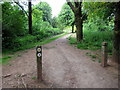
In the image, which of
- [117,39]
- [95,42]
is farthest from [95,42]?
[117,39]

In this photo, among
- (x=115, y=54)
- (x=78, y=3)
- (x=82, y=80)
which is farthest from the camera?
(x=78, y=3)

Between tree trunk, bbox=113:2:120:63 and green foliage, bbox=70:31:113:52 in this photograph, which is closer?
tree trunk, bbox=113:2:120:63

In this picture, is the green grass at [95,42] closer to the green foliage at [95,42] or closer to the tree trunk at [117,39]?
the green foliage at [95,42]

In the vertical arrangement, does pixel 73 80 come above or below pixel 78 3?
below

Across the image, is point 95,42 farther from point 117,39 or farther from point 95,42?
point 117,39

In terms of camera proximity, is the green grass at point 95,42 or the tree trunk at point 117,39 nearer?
the tree trunk at point 117,39

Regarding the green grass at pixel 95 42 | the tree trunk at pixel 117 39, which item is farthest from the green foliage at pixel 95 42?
the tree trunk at pixel 117 39

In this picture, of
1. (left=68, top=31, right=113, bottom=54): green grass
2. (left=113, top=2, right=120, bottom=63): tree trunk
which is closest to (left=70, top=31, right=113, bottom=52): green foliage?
(left=68, top=31, right=113, bottom=54): green grass

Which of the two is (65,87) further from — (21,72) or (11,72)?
(11,72)

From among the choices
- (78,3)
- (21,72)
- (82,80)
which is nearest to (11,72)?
(21,72)

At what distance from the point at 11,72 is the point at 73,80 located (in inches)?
97.3

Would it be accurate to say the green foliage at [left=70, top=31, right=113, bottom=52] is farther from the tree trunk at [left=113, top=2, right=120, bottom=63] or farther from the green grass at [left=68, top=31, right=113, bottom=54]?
the tree trunk at [left=113, top=2, right=120, bottom=63]

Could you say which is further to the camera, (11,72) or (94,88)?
(11,72)

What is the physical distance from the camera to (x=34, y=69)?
4164 millimetres
